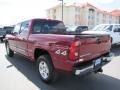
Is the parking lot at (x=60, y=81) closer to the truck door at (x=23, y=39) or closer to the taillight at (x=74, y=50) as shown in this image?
the truck door at (x=23, y=39)

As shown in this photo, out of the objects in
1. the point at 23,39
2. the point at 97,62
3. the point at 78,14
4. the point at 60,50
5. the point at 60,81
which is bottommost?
the point at 60,81

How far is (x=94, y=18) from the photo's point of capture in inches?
2495

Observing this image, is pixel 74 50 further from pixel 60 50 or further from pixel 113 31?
pixel 113 31

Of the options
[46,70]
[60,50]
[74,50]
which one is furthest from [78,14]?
[74,50]

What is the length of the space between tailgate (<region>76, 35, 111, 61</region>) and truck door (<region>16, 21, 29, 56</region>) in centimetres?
240

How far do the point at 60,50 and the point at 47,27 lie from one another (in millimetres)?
2203

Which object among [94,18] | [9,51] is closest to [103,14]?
[94,18]

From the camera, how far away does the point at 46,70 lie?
5.23 m

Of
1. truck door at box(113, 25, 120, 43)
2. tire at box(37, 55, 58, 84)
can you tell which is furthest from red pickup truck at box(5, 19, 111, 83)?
truck door at box(113, 25, 120, 43)

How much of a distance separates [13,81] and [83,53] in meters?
2.30

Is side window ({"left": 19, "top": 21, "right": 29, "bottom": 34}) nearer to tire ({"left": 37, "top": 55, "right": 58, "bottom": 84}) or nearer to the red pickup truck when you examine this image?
the red pickup truck

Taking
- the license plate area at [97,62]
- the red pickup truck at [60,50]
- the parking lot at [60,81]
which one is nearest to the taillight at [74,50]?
the red pickup truck at [60,50]

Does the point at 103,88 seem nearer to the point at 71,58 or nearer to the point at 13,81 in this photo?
the point at 71,58

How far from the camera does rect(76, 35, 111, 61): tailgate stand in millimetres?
4405
